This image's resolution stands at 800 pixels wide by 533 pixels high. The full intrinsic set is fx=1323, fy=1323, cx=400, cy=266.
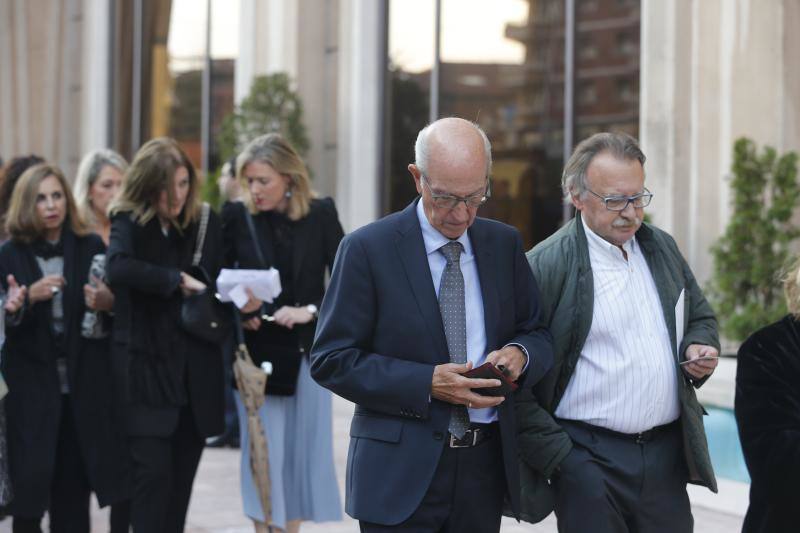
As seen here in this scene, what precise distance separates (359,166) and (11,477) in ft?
26.8

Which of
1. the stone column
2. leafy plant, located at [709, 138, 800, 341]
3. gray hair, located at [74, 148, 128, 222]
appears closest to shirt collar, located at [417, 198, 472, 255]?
gray hair, located at [74, 148, 128, 222]

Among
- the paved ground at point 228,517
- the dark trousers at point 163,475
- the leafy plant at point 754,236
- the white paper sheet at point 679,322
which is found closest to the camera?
the white paper sheet at point 679,322

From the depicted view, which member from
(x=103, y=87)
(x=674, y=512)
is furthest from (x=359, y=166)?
(x=674, y=512)

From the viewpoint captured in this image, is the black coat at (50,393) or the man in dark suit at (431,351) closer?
the man in dark suit at (431,351)

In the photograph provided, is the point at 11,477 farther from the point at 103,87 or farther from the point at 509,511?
the point at 103,87

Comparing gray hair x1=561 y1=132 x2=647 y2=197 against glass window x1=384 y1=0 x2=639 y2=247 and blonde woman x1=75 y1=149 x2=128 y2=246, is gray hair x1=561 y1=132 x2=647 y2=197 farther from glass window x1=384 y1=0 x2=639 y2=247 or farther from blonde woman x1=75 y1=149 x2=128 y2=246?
glass window x1=384 y1=0 x2=639 y2=247

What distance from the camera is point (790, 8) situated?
400 inches

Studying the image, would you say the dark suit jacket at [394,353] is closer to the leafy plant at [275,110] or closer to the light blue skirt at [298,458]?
the light blue skirt at [298,458]

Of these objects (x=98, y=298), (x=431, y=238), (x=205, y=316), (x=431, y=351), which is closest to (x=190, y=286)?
(x=205, y=316)

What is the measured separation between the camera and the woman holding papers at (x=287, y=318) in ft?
21.3

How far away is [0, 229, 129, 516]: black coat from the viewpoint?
20.0 feet

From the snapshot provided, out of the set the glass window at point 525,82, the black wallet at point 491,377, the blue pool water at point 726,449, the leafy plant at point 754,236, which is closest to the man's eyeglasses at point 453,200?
the black wallet at point 491,377

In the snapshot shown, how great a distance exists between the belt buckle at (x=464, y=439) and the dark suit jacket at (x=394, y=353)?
2.2 inches

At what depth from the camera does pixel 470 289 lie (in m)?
3.93
